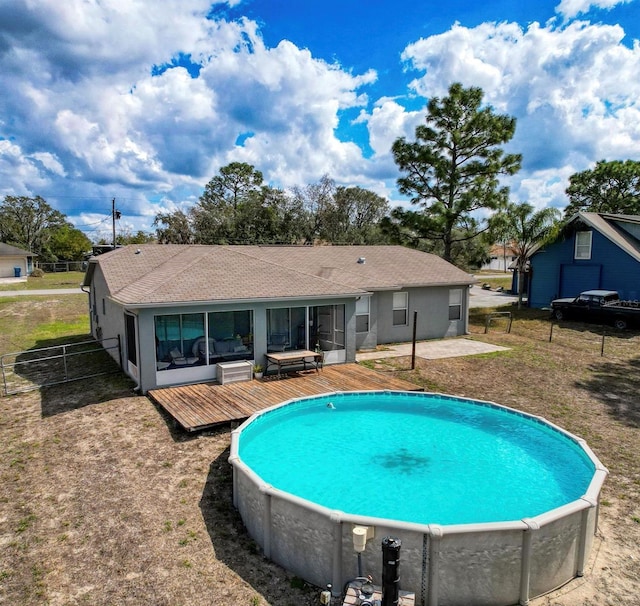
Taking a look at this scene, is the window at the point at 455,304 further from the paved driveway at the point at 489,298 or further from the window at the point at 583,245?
the window at the point at 583,245

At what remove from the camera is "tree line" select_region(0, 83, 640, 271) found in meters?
27.2

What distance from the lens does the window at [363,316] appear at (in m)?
17.5

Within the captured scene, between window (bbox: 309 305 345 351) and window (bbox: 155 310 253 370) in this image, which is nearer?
window (bbox: 155 310 253 370)

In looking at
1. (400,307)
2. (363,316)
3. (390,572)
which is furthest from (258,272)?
(390,572)

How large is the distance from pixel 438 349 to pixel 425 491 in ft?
33.8

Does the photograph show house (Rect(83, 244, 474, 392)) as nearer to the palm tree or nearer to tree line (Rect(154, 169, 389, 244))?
the palm tree

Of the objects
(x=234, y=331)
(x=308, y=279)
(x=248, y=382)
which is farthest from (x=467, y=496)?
(x=308, y=279)

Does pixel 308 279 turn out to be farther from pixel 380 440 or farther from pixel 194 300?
pixel 380 440

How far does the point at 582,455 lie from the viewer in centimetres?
816

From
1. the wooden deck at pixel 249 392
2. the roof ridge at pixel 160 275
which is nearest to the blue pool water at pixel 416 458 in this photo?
→ the wooden deck at pixel 249 392

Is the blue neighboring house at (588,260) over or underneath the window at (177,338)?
over

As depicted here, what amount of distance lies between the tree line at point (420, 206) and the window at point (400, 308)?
10.8 metres

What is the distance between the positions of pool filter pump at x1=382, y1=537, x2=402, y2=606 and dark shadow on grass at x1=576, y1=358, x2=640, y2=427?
840cm

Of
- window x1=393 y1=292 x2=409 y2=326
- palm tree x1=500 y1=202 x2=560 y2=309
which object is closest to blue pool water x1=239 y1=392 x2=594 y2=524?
window x1=393 y1=292 x2=409 y2=326
